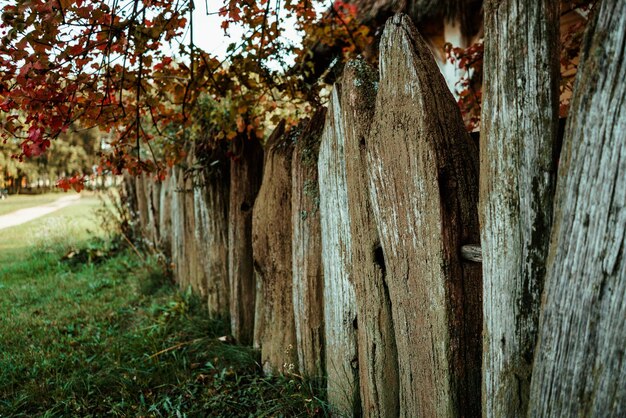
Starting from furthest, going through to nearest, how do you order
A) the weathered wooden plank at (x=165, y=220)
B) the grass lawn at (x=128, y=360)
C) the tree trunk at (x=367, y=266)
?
the weathered wooden plank at (x=165, y=220) → the grass lawn at (x=128, y=360) → the tree trunk at (x=367, y=266)

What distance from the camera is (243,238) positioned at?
10.5 feet

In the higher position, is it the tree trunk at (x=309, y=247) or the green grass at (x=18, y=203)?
the tree trunk at (x=309, y=247)

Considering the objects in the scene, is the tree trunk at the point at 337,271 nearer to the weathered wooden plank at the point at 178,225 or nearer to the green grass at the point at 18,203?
the weathered wooden plank at the point at 178,225

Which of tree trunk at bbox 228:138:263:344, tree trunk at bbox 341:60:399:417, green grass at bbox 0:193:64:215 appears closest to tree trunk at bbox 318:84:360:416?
tree trunk at bbox 341:60:399:417

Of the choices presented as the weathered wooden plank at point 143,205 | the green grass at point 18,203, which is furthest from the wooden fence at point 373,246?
the green grass at point 18,203

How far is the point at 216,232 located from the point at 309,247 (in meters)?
1.31

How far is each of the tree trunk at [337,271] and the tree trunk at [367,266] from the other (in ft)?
0.36

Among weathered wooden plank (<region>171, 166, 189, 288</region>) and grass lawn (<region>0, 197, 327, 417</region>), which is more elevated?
weathered wooden plank (<region>171, 166, 189, 288</region>)

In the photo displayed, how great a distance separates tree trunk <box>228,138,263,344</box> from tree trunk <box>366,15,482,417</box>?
166cm

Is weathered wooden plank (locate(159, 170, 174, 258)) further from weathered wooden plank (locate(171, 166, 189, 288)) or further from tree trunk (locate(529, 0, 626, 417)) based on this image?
tree trunk (locate(529, 0, 626, 417))

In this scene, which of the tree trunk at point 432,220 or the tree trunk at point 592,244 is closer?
the tree trunk at point 592,244

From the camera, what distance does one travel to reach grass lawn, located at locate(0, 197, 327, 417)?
254 cm

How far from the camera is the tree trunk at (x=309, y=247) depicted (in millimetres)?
2406

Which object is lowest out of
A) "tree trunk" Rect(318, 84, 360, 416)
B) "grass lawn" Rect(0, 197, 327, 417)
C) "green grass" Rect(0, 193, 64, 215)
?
"grass lawn" Rect(0, 197, 327, 417)
